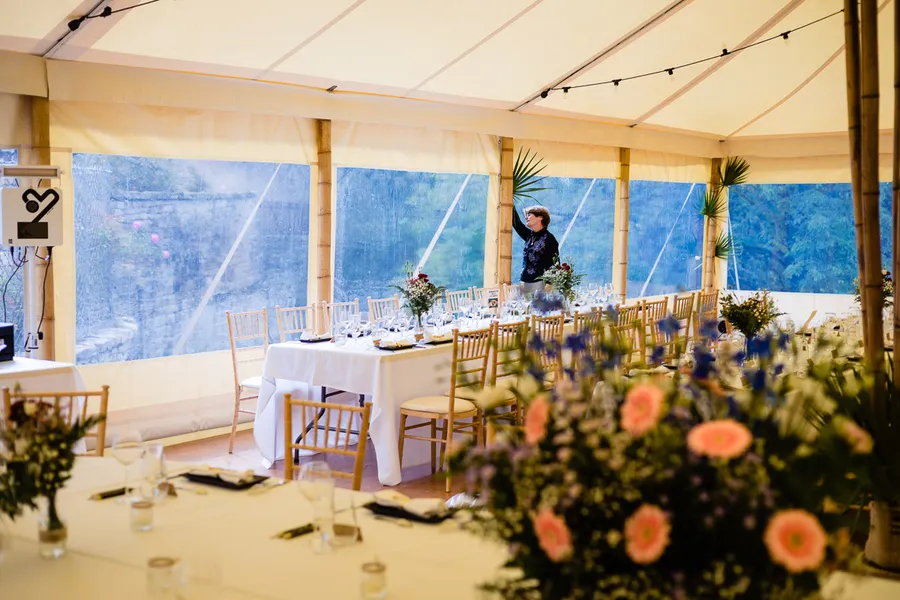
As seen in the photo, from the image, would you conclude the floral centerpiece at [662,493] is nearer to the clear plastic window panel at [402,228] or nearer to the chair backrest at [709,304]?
the clear plastic window panel at [402,228]

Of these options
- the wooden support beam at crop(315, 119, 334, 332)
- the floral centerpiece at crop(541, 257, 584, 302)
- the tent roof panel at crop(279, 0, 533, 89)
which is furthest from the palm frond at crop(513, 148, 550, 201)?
the wooden support beam at crop(315, 119, 334, 332)

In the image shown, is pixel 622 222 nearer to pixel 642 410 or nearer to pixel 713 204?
pixel 713 204

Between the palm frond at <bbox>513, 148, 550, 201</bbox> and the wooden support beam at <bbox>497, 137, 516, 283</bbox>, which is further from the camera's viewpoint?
the palm frond at <bbox>513, 148, 550, 201</bbox>

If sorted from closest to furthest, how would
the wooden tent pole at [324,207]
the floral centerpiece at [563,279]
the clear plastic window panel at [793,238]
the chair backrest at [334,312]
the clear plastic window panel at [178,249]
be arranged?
the clear plastic window panel at [178,249] < the chair backrest at [334,312] < the wooden tent pole at [324,207] < the floral centerpiece at [563,279] < the clear plastic window panel at [793,238]

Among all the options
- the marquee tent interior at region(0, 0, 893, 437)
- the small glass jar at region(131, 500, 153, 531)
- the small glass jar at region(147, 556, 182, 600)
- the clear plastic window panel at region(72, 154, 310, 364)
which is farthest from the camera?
the clear plastic window panel at region(72, 154, 310, 364)

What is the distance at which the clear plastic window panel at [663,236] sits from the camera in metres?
13.5

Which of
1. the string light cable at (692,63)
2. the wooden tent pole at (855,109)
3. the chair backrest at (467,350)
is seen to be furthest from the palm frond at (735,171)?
the wooden tent pole at (855,109)

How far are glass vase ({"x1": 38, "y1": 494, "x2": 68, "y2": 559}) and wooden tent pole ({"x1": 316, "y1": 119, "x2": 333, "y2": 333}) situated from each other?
229 inches

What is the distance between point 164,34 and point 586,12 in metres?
3.53

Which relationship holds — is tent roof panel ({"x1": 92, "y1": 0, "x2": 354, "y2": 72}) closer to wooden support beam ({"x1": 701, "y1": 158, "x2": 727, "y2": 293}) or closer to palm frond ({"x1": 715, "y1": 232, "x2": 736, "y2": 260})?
wooden support beam ({"x1": 701, "y1": 158, "x2": 727, "y2": 293})

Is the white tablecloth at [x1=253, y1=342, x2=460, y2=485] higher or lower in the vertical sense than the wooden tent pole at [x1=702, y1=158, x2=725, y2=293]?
lower

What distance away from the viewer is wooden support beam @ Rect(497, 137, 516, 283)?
1009 centimetres

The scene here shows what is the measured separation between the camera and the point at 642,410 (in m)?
1.48

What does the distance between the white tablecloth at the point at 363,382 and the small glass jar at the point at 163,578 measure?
4.05m
